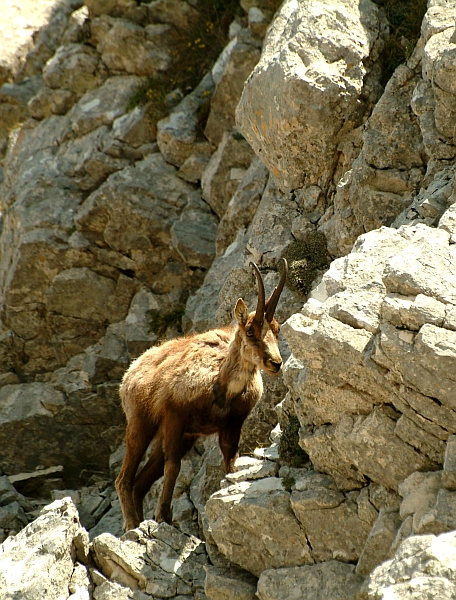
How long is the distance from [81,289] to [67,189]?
2.58 meters

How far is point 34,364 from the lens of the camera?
702 inches

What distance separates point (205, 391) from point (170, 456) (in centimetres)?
101

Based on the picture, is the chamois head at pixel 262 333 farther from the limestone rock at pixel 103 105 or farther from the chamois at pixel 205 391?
the limestone rock at pixel 103 105

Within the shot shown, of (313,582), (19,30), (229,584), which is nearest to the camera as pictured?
(313,582)

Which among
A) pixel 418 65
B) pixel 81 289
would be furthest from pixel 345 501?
pixel 81 289

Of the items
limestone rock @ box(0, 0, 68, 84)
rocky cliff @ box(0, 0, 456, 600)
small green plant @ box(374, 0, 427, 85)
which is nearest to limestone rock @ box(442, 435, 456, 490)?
rocky cliff @ box(0, 0, 456, 600)

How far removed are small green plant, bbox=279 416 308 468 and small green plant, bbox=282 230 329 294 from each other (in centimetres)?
360

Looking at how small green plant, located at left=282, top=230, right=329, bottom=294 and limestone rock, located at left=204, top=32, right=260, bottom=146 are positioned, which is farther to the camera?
limestone rock, located at left=204, top=32, right=260, bottom=146

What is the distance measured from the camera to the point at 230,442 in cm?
1073

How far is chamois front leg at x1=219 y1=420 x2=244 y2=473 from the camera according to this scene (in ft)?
34.9

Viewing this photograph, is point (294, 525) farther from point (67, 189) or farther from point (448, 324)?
point (67, 189)

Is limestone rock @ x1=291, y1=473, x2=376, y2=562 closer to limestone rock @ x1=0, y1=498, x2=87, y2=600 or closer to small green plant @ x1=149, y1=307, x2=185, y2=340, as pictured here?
limestone rock @ x1=0, y1=498, x2=87, y2=600

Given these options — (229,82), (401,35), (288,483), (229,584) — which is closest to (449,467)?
(288,483)

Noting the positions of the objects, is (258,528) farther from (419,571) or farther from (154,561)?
(419,571)
